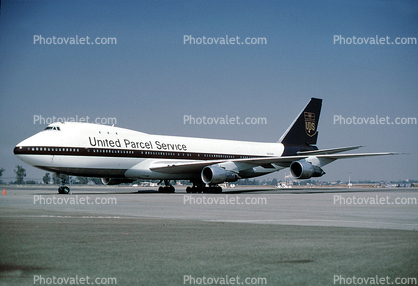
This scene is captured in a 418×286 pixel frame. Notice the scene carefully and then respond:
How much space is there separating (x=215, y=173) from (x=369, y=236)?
1012 inches

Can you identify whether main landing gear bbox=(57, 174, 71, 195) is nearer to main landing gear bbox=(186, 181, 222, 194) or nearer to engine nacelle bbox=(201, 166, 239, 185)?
engine nacelle bbox=(201, 166, 239, 185)

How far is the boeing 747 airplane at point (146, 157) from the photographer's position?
31266mm

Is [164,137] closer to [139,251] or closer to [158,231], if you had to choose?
[158,231]

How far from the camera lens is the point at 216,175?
113 ft

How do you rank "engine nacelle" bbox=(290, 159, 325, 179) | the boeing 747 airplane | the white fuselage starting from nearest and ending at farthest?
1. the white fuselage
2. the boeing 747 airplane
3. "engine nacelle" bbox=(290, 159, 325, 179)

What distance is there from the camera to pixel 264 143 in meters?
46.8

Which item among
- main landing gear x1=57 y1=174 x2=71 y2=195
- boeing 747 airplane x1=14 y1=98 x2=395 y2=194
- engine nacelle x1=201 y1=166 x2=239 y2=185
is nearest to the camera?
boeing 747 airplane x1=14 y1=98 x2=395 y2=194

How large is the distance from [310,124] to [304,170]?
13.9m

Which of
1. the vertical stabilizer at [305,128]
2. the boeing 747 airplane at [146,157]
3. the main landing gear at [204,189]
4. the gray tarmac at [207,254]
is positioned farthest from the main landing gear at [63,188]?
the vertical stabilizer at [305,128]

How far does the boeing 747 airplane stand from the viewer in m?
31.3

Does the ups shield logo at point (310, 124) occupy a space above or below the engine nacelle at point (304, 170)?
above

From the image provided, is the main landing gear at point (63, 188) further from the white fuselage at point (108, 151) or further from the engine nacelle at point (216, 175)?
the engine nacelle at point (216, 175)

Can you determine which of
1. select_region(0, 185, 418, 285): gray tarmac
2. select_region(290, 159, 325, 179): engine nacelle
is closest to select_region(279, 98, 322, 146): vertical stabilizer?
select_region(290, 159, 325, 179): engine nacelle

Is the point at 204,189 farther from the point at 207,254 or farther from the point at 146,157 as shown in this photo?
the point at 207,254
